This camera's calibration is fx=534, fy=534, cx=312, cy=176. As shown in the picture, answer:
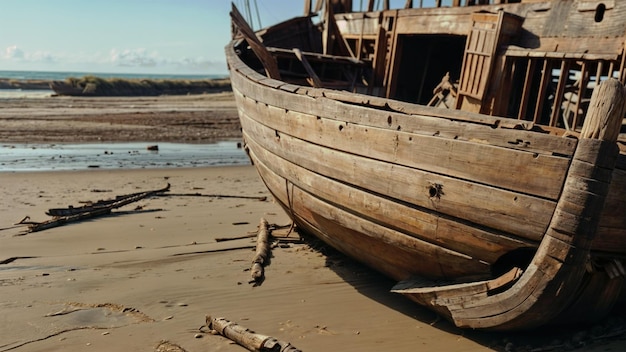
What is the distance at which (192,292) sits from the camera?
4.99m

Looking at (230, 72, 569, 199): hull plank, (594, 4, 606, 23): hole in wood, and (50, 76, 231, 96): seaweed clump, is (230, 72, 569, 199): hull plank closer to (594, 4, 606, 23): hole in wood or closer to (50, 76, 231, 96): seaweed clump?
(594, 4, 606, 23): hole in wood

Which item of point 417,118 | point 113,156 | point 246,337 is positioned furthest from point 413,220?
point 113,156

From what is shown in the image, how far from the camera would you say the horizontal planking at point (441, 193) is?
120 inches

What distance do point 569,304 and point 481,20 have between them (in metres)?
3.60

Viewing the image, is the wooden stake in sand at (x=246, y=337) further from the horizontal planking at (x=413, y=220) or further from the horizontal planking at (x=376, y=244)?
the horizontal planking at (x=413, y=220)

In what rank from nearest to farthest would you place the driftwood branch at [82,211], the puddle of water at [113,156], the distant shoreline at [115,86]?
the driftwood branch at [82,211] → the puddle of water at [113,156] → the distant shoreline at [115,86]

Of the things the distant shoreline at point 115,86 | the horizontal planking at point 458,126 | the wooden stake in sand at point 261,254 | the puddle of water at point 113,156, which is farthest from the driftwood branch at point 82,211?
the distant shoreline at point 115,86

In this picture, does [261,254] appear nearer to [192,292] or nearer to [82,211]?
[192,292]

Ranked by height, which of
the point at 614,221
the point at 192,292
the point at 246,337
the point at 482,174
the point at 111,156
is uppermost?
the point at 482,174

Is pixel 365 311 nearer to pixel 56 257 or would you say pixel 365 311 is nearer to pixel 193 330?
pixel 193 330

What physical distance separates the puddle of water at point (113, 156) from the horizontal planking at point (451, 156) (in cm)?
1077

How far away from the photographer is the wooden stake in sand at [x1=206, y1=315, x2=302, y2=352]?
12.1 feet

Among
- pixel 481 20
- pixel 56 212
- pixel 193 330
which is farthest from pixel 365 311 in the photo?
pixel 56 212

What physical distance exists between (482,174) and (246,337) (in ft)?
6.59
